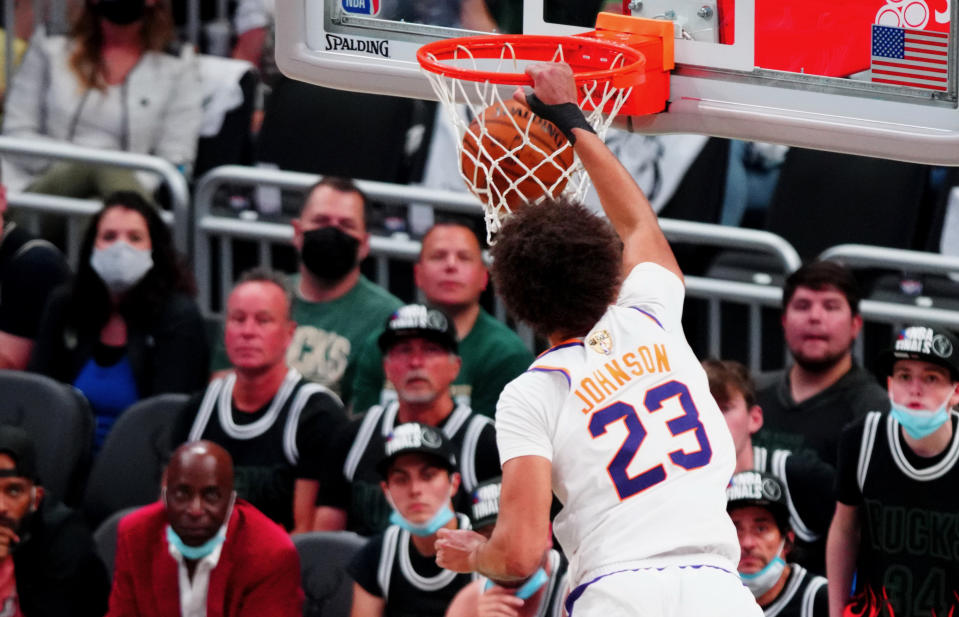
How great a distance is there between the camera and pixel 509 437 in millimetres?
4039

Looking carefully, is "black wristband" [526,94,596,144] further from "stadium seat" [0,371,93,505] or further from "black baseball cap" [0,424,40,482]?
"stadium seat" [0,371,93,505]

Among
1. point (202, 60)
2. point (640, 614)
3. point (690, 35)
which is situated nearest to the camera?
point (640, 614)

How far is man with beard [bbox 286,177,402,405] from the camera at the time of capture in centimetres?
722

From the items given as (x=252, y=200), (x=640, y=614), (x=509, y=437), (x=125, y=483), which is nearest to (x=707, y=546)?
(x=640, y=614)

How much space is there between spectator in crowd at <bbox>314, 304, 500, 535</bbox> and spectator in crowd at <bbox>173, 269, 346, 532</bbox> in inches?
4.3

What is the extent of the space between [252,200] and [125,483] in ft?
5.08

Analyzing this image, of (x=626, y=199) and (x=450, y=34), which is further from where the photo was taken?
(x=450, y=34)

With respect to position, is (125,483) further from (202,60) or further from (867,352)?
(867,352)

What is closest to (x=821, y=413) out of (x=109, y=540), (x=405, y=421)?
(x=405, y=421)

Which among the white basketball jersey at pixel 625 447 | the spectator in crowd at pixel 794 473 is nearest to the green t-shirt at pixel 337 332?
the spectator in crowd at pixel 794 473

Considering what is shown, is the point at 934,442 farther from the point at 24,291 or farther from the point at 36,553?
the point at 24,291

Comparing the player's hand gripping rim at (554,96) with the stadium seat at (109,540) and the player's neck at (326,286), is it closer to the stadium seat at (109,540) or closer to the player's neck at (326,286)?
the player's neck at (326,286)

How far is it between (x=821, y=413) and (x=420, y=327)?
1.55 m

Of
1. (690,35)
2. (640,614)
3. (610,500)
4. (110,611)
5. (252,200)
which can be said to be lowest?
(110,611)
